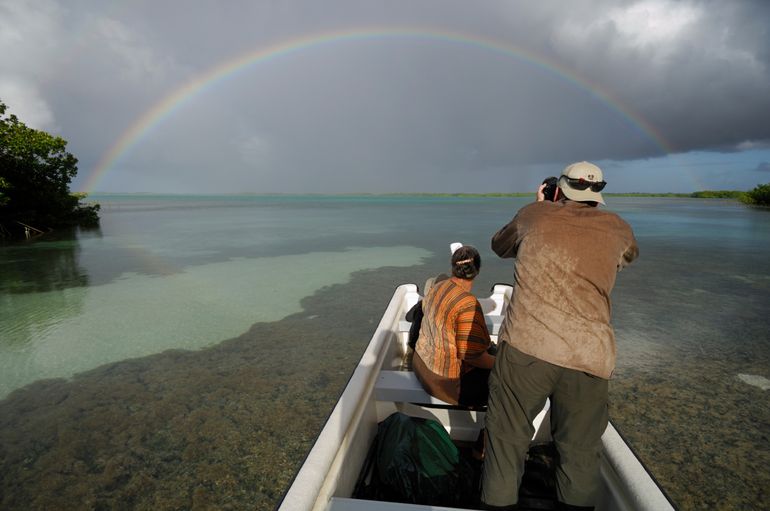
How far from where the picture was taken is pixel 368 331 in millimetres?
6902

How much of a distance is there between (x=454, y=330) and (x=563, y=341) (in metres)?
0.92

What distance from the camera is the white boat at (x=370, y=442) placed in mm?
1752

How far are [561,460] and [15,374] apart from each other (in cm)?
693

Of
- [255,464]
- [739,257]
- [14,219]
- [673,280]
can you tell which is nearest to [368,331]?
[255,464]

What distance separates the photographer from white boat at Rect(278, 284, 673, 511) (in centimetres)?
175

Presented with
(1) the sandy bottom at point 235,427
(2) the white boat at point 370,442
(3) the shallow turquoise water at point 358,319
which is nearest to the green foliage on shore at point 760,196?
(3) the shallow turquoise water at point 358,319

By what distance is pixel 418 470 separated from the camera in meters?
2.21

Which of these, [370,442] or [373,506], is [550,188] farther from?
[370,442]

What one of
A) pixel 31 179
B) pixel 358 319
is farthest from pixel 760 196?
pixel 31 179

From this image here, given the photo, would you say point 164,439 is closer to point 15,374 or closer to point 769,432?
point 15,374

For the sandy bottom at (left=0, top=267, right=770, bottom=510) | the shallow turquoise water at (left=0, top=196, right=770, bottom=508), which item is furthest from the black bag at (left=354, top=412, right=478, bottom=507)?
the shallow turquoise water at (left=0, top=196, right=770, bottom=508)

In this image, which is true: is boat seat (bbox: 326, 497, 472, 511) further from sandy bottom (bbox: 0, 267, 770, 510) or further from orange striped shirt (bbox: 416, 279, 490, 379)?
sandy bottom (bbox: 0, 267, 770, 510)

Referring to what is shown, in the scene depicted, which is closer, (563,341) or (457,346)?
(563,341)

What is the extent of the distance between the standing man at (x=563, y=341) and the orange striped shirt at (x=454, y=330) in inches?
24.4
